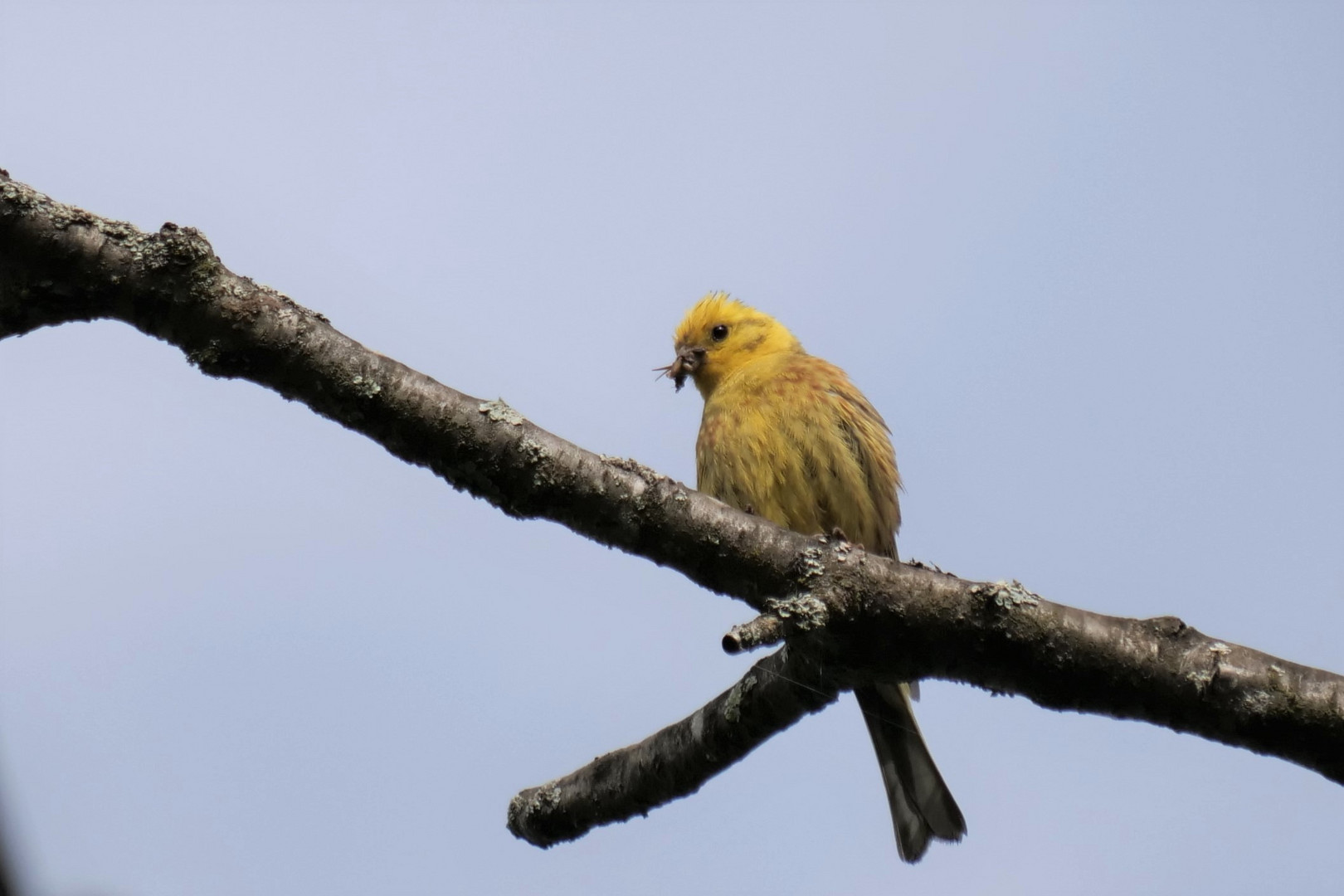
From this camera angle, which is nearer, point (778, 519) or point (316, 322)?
point (316, 322)

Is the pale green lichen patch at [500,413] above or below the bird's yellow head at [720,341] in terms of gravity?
below

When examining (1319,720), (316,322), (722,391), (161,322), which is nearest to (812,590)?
(1319,720)

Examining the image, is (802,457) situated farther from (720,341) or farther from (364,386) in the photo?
(364,386)

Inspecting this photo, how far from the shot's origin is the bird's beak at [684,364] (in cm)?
766

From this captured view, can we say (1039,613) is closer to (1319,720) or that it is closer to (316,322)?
(1319,720)

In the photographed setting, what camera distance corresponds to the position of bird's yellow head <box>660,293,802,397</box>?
7.56 metres

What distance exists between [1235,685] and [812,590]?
1176 mm

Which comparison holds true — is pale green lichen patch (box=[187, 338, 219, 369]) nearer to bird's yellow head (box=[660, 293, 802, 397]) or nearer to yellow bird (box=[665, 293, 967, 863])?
yellow bird (box=[665, 293, 967, 863])

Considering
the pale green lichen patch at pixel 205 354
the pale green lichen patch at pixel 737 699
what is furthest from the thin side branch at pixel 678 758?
the pale green lichen patch at pixel 205 354

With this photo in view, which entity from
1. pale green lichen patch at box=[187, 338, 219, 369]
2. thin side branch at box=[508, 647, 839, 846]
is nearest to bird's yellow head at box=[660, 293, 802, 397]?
thin side branch at box=[508, 647, 839, 846]

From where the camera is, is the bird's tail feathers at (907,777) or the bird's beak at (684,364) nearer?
the bird's tail feathers at (907,777)

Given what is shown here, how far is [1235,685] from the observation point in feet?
11.1

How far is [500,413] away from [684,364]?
4143 mm

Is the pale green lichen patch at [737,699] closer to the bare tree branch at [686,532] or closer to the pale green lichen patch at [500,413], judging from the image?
the bare tree branch at [686,532]
